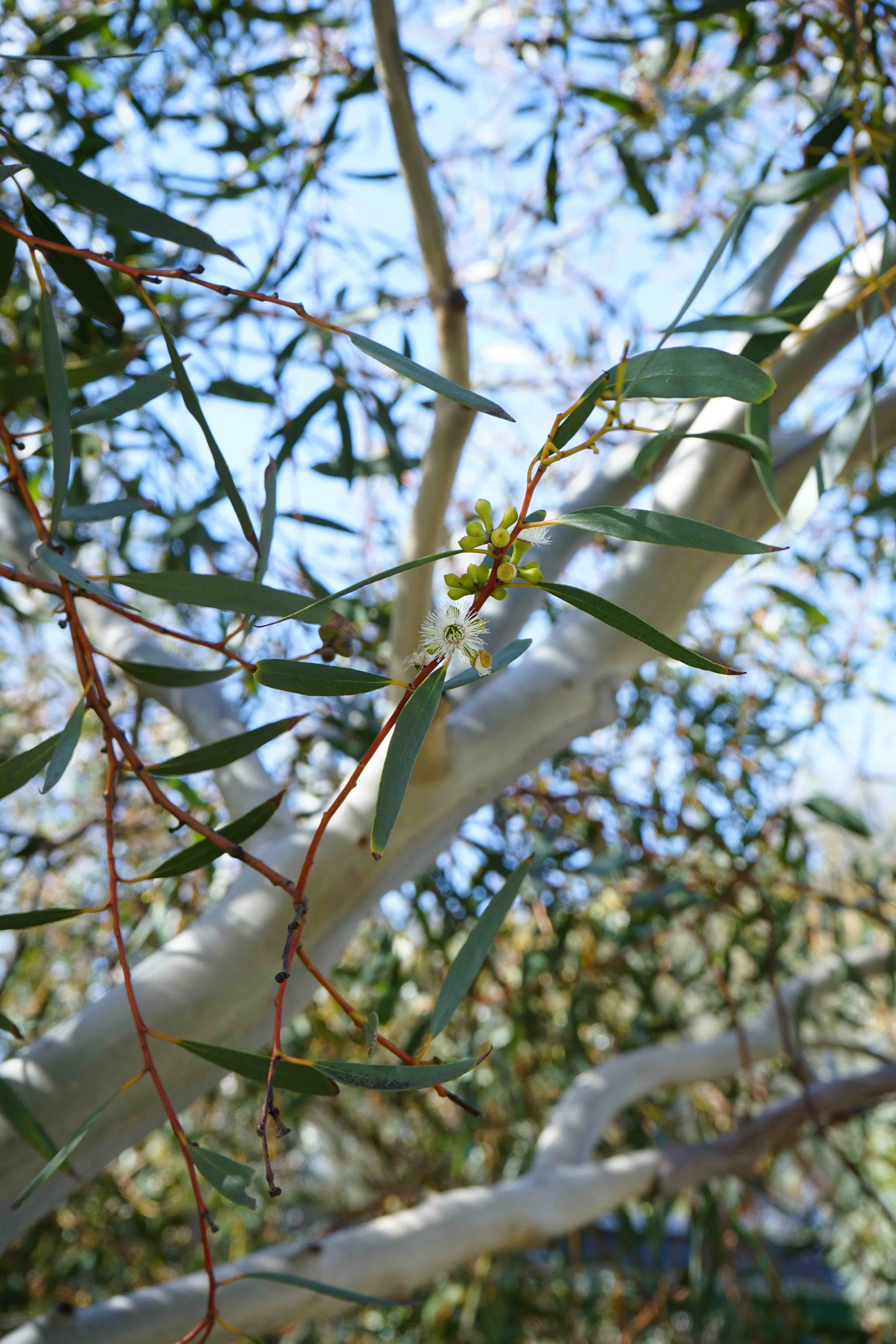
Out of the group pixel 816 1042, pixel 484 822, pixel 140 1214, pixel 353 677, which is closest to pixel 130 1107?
pixel 353 677

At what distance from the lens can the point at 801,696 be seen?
93.0 inches

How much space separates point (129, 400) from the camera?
62cm

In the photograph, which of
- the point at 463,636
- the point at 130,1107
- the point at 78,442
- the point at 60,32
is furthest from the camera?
the point at 60,32

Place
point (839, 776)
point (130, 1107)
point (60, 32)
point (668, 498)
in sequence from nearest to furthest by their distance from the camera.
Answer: point (130, 1107) → point (668, 498) → point (60, 32) → point (839, 776)

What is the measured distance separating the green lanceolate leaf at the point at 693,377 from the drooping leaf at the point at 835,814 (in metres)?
1.12

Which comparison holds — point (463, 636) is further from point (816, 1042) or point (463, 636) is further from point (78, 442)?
point (816, 1042)

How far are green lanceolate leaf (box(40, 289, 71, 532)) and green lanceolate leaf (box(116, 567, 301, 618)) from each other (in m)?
0.05

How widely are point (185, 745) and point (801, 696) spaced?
Result: 144 centimetres

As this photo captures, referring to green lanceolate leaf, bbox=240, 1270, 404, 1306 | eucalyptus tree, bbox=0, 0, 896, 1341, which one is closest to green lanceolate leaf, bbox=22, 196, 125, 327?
eucalyptus tree, bbox=0, 0, 896, 1341

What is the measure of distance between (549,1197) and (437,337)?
1.04 m

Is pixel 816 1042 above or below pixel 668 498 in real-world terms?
below

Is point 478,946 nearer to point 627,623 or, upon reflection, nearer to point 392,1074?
point 392,1074

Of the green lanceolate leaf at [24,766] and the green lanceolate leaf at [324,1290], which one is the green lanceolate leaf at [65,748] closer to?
the green lanceolate leaf at [24,766]

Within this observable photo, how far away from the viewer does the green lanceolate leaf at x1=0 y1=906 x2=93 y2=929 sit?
0.53 m
